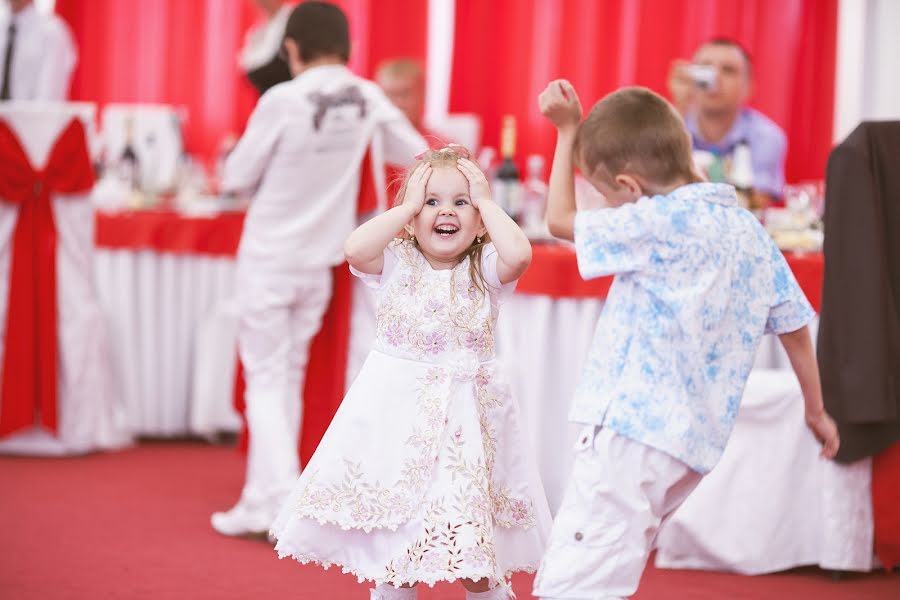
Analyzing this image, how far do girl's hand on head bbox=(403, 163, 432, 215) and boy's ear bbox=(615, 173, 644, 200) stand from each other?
Result: 361 mm

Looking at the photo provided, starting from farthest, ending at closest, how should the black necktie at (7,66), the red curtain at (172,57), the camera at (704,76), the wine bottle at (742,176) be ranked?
the red curtain at (172,57) < the black necktie at (7,66) < the camera at (704,76) < the wine bottle at (742,176)

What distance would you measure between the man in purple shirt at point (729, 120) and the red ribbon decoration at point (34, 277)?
232 cm

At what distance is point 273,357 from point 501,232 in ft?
5.14

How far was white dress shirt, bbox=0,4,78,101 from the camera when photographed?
19.0ft

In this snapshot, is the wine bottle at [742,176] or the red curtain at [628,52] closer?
the wine bottle at [742,176]

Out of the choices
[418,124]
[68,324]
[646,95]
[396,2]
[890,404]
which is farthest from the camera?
[396,2]

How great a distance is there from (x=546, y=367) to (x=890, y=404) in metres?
1.02

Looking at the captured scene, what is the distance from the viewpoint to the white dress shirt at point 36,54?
5805mm

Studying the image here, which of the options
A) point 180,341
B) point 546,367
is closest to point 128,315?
point 180,341

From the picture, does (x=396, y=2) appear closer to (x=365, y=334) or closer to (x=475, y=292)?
(x=365, y=334)

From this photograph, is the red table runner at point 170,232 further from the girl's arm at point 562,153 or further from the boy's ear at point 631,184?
the boy's ear at point 631,184

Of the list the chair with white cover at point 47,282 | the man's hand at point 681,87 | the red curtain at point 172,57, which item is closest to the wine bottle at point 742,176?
the man's hand at point 681,87

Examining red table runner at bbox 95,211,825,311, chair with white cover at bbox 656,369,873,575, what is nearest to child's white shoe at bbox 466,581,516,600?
chair with white cover at bbox 656,369,873,575

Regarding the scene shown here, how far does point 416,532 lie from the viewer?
2.15 metres
